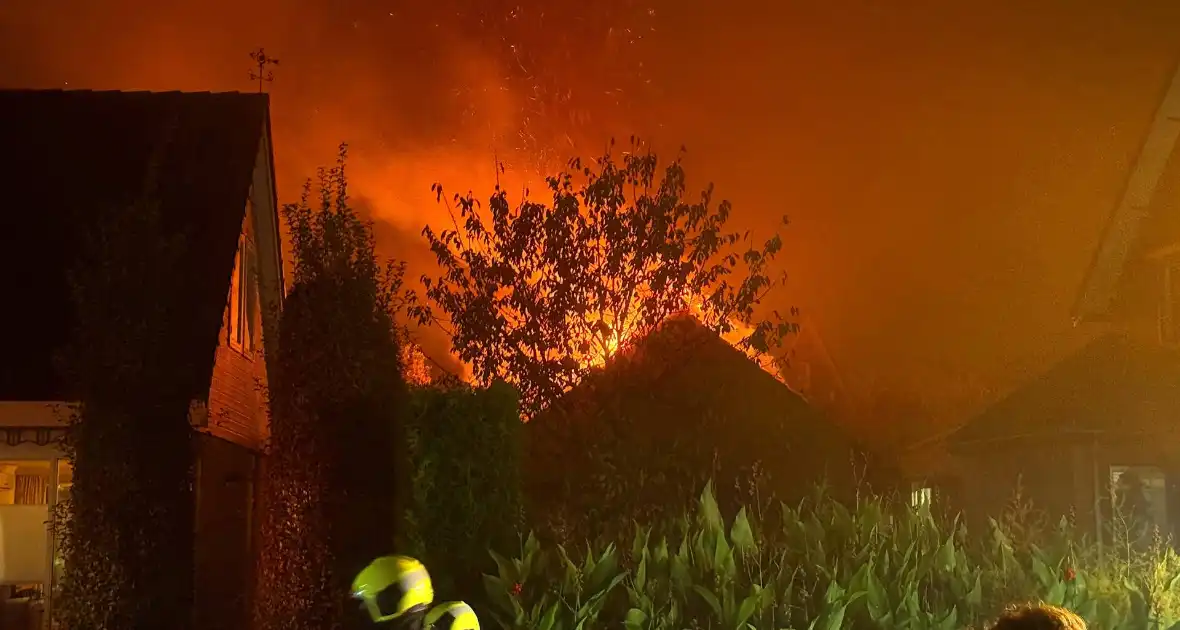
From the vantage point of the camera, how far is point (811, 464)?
16.3 meters

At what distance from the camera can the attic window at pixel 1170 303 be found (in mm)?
12836

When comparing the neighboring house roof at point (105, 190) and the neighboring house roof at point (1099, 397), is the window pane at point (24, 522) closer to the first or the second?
the neighboring house roof at point (105, 190)

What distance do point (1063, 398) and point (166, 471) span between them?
12.2 m

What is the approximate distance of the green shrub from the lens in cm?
745

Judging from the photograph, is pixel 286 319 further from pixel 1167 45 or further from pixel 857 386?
pixel 857 386

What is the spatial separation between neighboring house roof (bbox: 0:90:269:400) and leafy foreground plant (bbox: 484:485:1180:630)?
4.39m

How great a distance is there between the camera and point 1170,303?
13.0m

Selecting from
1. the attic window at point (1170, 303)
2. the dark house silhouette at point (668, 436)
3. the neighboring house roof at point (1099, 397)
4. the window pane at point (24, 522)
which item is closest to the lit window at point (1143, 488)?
the neighboring house roof at point (1099, 397)

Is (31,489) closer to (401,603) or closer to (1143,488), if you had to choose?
(401,603)

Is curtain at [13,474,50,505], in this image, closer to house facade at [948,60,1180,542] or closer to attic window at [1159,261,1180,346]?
house facade at [948,60,1180,542]

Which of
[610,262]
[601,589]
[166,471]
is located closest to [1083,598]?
[601,589]

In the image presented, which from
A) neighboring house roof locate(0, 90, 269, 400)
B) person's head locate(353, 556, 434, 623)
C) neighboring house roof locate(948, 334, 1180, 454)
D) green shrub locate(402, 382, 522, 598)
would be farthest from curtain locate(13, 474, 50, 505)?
neighboring house roof locate(948, 334, 1180, 454)

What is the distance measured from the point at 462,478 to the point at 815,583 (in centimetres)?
305

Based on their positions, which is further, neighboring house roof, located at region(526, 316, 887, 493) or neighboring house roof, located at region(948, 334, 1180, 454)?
neighboring house roof, located at region(948, 334, 1180, 454)
